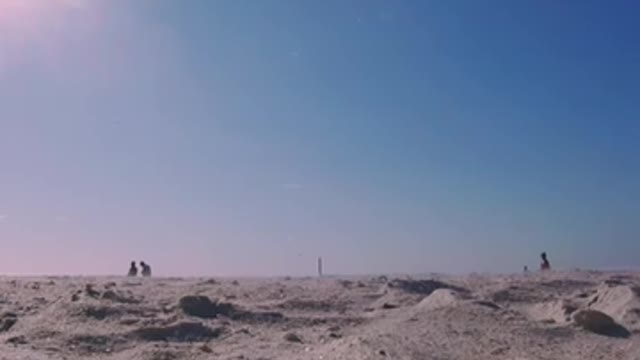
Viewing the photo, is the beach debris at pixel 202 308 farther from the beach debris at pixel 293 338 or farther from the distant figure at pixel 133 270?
the distant figure at pixel 133 270

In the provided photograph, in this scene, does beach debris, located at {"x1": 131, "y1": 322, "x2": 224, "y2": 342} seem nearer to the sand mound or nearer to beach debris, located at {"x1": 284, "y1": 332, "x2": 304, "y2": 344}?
beach debris, located at {"x1": 284, "y1": 332, "x2": 304, "y2": 344}

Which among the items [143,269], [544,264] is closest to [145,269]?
[143,269]

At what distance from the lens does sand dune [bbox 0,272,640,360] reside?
7.04 metres

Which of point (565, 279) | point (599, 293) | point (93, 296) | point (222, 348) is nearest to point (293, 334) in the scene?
point (222, 348)

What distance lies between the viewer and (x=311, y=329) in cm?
923

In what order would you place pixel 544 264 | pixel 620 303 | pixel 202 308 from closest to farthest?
pixel 202 308 < pixel 620 303 < pixel 544 264

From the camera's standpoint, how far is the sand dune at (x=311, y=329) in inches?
277

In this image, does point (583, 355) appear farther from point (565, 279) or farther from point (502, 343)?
point (565, 279)

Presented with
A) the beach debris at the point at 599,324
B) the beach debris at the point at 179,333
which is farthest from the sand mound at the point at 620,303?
the beach debris at the point at 179,333

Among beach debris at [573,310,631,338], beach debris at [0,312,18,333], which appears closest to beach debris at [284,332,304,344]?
beach debris at [573,310,631,338]

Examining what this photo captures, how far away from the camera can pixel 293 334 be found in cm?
841

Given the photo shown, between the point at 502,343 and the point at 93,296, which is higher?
the point at 93,296

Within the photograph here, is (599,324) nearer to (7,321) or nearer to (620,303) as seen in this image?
(620,303)

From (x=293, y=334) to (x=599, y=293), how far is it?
582 cm
